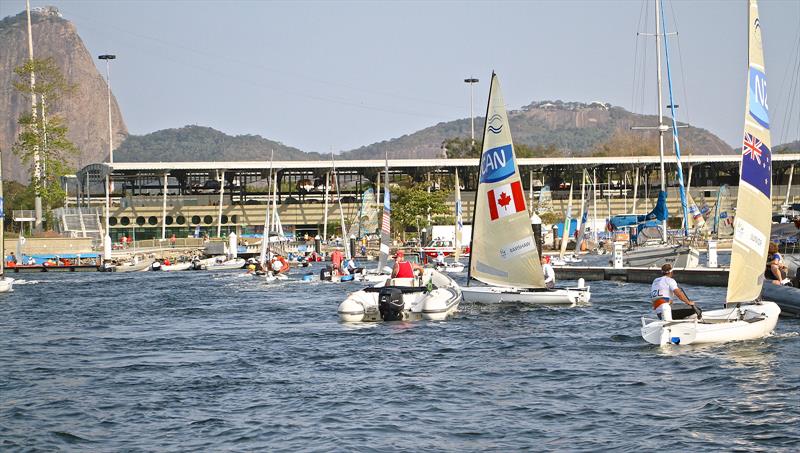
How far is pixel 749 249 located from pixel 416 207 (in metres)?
81.0

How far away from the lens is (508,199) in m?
33.1

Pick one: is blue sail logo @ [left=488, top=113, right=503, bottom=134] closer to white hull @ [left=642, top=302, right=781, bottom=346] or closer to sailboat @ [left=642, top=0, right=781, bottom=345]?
sailboat @ [left=642, top=0, right=781, bottom=345]

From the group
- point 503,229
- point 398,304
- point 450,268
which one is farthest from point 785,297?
point 450,268

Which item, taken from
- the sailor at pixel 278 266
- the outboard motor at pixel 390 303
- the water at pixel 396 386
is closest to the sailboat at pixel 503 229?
the water at pixel 396 386

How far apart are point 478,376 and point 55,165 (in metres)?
73.6

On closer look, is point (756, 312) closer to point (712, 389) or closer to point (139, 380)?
point (712, 389)

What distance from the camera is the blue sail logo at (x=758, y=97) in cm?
2375

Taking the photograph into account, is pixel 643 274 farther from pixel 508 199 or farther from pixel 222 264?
pixel 222 264

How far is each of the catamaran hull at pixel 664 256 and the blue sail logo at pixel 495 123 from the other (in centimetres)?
1956

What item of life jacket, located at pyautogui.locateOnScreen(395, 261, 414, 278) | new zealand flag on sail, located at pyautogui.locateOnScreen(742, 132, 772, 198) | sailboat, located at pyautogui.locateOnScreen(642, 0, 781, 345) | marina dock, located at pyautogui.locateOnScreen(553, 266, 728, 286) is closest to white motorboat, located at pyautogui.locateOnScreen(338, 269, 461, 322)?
life jacket, located at pyautogui.locateOnScreen(395, 261, 414, 278)

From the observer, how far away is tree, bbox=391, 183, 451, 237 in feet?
344

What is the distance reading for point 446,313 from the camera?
30.5 metres

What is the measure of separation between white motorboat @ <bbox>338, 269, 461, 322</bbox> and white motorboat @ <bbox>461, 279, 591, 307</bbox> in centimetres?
256

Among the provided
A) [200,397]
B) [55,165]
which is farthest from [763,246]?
[55,165]
